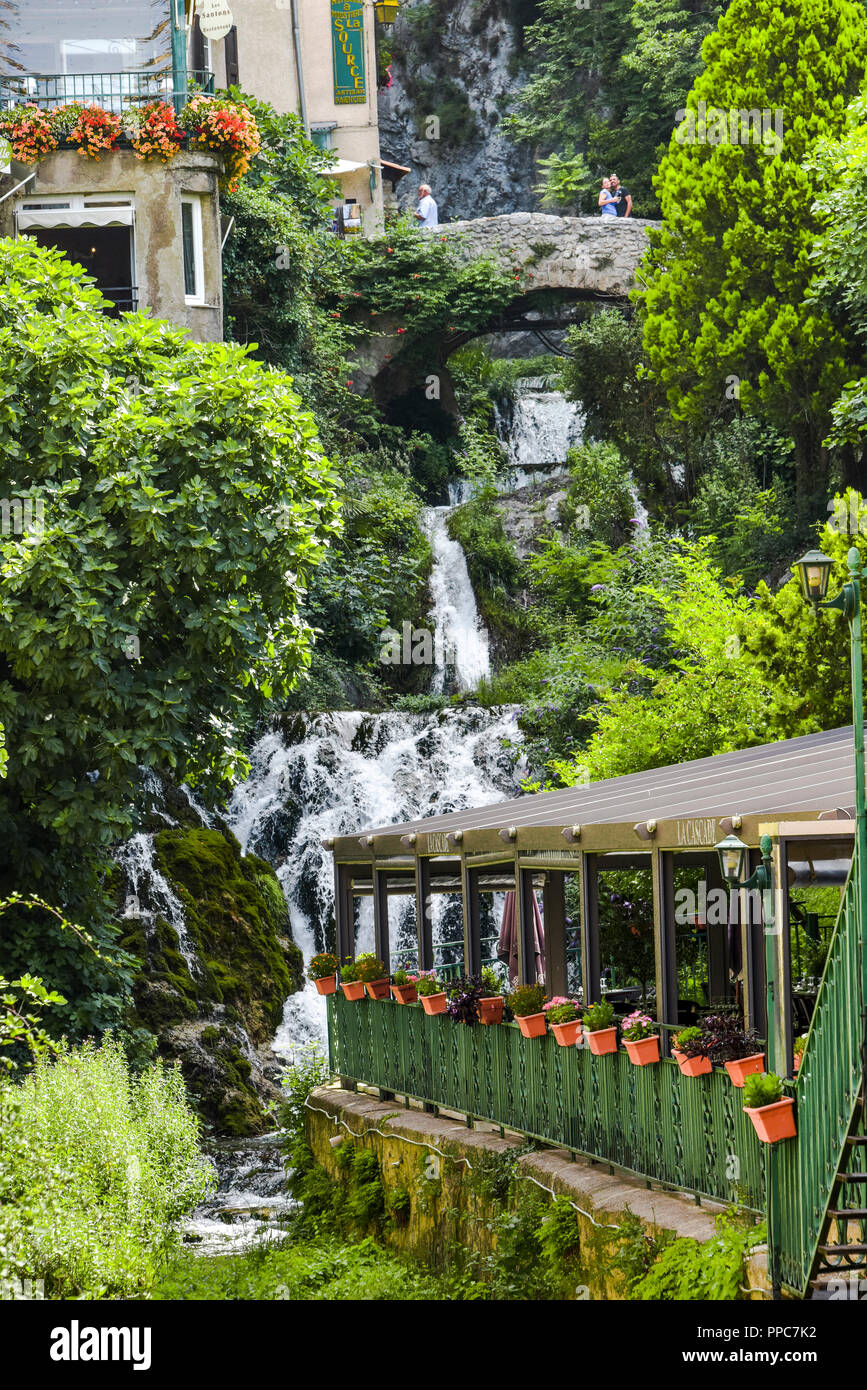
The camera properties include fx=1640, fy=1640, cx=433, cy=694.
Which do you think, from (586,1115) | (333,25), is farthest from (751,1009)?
(333,25)

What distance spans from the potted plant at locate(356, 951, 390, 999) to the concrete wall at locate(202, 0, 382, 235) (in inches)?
968

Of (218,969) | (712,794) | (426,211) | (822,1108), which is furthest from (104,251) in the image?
(822,1108)

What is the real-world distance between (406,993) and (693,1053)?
18.7 feet

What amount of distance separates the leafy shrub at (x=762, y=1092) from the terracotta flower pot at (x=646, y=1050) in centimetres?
180

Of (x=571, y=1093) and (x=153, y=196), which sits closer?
(x=571, y=1093)

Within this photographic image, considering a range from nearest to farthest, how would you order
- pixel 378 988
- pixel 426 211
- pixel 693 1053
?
1. pixel 693 1053
2. pixel 378 988
3. pixel 426 211

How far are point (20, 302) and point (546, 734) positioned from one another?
1159 cm

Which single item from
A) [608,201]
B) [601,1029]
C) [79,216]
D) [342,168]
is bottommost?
[601,1029]

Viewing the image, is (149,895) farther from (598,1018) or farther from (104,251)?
(598,1018)


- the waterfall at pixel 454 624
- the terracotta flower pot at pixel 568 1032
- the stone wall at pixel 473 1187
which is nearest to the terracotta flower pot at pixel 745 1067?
the stone wall at pixel 473 1187

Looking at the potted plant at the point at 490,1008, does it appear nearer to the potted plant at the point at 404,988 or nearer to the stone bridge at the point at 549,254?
the potted plant at the point at 404,988

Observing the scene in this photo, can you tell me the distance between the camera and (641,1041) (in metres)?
9.86

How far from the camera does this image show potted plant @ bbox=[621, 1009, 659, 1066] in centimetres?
986
